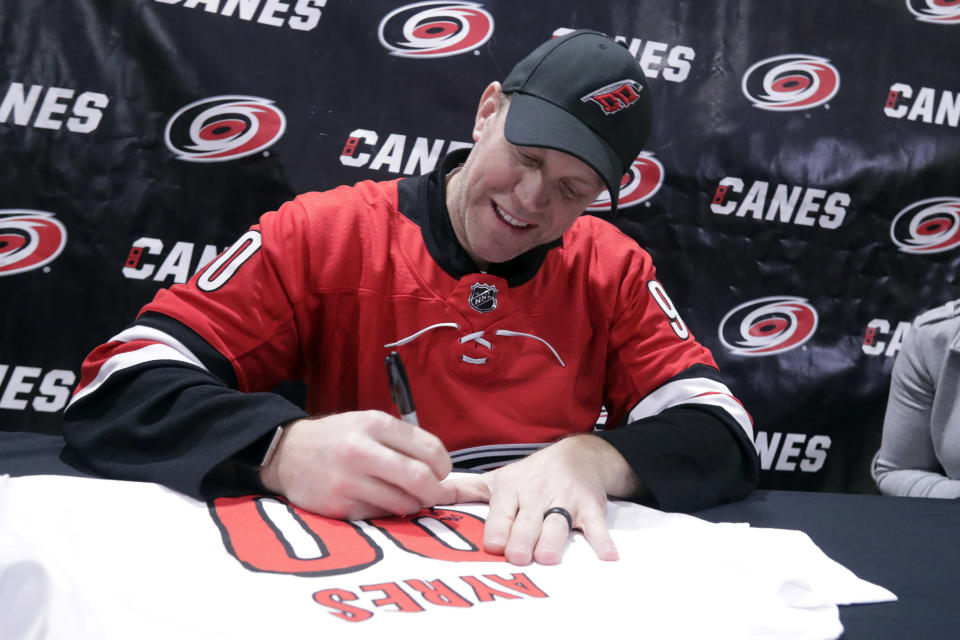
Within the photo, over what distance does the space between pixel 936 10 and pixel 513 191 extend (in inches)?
57.0

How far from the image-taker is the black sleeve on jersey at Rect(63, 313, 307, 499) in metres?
0.79

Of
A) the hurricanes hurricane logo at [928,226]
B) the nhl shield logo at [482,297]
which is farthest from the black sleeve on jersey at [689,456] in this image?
the hurricanes hurricane logo at [928,226]

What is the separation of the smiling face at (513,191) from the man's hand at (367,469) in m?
0.39

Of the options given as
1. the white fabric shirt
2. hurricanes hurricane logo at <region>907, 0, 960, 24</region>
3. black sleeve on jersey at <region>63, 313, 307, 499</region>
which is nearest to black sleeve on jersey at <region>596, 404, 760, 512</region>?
the white fabric shirt

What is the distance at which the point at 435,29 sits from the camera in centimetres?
167

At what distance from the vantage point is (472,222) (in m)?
1.10

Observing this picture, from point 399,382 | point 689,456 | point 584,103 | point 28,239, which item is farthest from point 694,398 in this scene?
point 28,239

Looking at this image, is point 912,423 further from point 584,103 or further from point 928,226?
point 584,103

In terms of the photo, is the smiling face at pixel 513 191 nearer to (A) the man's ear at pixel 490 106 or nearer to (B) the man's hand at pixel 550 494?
(A) the man's ear at pixel 490 106

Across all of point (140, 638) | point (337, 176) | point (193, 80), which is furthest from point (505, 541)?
point (193, 80)

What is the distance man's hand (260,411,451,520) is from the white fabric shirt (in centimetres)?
2

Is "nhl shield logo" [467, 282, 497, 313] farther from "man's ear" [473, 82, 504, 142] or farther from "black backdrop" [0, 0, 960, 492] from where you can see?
"black backdrop" [0, 0, 960, 492]

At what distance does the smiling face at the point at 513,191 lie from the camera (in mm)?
1020

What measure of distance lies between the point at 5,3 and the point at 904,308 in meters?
2.06
